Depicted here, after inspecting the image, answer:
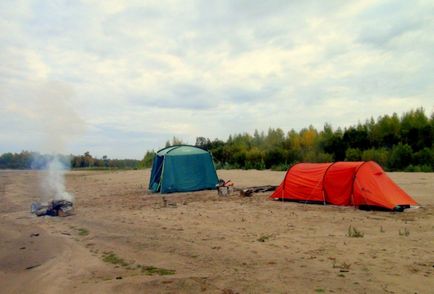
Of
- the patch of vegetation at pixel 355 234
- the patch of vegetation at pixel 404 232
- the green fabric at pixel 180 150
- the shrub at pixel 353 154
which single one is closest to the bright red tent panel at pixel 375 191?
the patch of vegetation at pixel 404 232

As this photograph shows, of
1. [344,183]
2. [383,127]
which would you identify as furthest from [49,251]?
[383,127]

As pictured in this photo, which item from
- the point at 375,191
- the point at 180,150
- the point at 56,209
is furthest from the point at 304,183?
the point at 56,209

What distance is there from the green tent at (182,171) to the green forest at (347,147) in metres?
4.61

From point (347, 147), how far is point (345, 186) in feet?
76.1

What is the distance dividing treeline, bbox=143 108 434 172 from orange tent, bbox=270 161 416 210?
14.7 metres

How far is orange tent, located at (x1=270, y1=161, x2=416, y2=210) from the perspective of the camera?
13.9m

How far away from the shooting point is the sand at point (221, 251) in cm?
619

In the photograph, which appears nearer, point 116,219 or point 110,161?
point 116,219

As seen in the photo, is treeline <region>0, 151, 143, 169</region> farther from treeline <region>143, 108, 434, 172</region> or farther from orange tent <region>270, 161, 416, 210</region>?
orange tent <region>270, 161, 416, 210</region>

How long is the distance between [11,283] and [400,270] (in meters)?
6.19

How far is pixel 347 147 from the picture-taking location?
121 ft

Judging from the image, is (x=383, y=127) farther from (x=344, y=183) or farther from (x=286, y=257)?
(x=286, y=257)

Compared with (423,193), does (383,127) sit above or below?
above

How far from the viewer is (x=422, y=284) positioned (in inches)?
232
